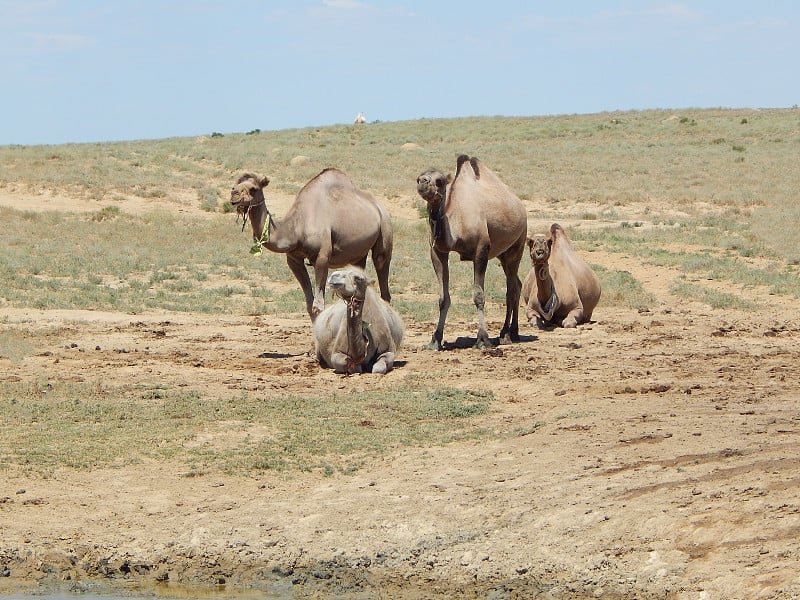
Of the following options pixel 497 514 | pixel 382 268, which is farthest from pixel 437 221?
pixel 497 514

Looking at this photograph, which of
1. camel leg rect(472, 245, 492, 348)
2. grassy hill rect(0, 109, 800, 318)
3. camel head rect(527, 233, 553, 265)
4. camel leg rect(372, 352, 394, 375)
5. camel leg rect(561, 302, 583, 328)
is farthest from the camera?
grassy hill rect(0, 109, 800, 318)

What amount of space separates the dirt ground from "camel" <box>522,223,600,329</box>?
202 inches

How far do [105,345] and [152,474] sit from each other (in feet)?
20.7

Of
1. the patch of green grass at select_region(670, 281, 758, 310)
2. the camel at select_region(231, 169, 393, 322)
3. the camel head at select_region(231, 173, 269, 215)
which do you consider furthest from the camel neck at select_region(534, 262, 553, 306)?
the camel head at select_region(231, 173, 269, 215)

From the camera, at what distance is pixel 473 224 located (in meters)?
14.6

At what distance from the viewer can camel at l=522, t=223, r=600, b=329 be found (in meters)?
17.0

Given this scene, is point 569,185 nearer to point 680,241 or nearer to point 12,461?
point 680,241

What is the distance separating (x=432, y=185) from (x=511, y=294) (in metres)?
2.25

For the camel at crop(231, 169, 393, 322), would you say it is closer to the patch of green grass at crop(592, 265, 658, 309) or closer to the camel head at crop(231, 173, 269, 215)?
the camel head at crop(231, 173, 269, 215)

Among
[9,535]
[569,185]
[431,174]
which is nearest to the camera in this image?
[9,535]

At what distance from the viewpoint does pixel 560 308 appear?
56.2 ft

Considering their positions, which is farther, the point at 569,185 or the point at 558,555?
the point at 569,185

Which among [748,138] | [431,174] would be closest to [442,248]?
[431,174]

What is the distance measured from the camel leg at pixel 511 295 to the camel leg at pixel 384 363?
2.65 metres
